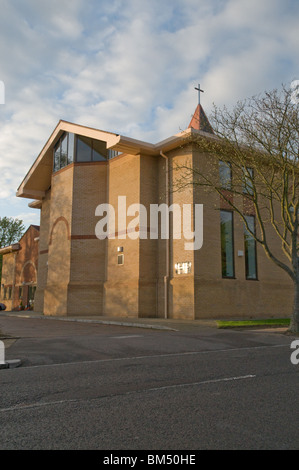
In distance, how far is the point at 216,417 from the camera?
4367mm

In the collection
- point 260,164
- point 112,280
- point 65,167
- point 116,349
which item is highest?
point 65,167

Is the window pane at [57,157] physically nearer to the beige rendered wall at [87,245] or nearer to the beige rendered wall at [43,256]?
the beige rendered wall at [87,245]

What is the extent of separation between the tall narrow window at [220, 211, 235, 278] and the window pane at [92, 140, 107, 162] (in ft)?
27.1

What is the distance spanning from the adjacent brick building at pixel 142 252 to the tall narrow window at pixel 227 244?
0.05 meters

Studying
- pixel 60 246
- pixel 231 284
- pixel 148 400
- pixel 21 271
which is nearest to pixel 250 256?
pixel 231 284

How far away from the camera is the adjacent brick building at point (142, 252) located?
2014 centimetres

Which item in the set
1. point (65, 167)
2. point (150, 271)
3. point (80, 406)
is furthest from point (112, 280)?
point (80, 406)

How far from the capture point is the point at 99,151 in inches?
985

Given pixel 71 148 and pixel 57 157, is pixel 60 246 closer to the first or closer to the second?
pixel 71 148

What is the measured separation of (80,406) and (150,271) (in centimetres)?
1651

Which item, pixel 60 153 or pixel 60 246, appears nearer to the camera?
pixel 60 246

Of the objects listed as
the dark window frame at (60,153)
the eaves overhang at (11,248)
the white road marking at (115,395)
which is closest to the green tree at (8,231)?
the eaves overhang at (11,248)

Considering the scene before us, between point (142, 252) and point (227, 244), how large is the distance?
446 centimetres
